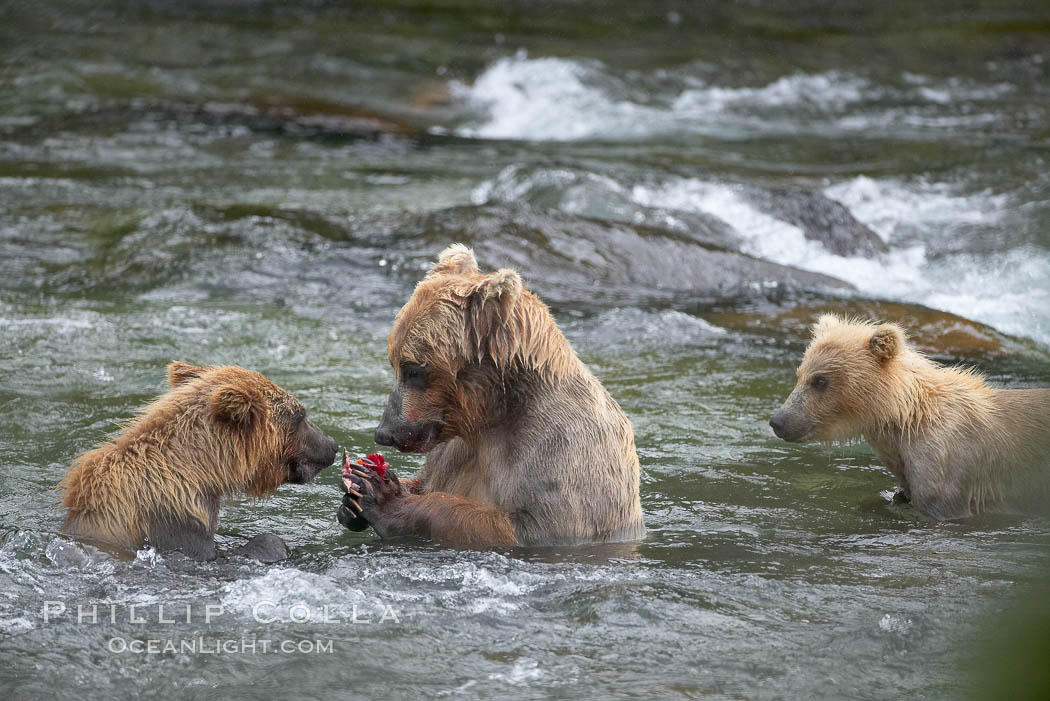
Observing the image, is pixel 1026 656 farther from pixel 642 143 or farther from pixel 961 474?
pixel 642 143

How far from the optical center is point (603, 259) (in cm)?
1183

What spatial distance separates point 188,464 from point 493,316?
1.52 m

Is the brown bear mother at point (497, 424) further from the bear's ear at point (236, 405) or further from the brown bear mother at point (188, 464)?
the bear's ear at point (236, 405)

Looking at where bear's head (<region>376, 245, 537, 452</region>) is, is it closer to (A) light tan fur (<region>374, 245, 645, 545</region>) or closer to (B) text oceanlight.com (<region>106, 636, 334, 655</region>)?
(A) light tan fur (<region>374, 245, 645, 545</region>)

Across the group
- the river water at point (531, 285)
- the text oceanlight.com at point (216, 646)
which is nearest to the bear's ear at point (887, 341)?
the river water at point (531, 285)

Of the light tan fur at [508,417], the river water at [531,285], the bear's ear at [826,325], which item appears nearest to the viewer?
the river water at [531,285]

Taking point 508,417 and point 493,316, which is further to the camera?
point 508,417

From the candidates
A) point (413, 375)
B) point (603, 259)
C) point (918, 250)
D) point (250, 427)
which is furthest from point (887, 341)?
point (918, 250)

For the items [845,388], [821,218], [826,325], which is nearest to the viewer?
[845,388]

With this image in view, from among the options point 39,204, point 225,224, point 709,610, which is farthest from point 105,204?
point 709,610

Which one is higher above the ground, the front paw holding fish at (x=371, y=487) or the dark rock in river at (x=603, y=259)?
the dark rock in river at (x=603, y=259)

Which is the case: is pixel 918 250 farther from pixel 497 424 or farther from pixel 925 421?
pixel 497 424

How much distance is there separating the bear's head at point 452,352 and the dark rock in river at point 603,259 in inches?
215

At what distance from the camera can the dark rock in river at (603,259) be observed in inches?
448
